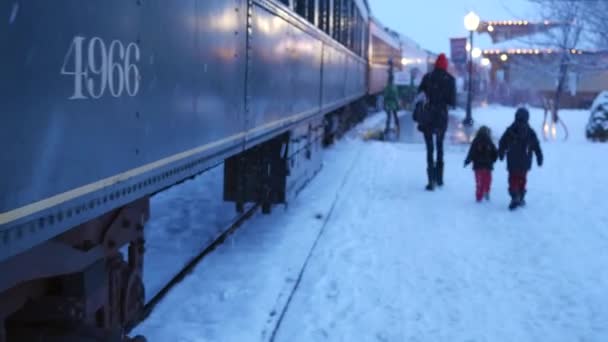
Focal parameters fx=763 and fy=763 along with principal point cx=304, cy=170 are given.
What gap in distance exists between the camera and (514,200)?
30.4 ft

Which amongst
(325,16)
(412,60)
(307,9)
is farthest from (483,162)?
(412,60)

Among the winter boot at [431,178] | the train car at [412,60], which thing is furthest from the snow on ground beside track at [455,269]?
the train car at [412,60]

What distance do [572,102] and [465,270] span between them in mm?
41344

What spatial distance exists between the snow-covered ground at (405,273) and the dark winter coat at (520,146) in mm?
551

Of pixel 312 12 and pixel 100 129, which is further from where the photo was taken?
pixel 312 12

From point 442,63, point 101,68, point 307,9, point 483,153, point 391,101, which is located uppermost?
point 307,9

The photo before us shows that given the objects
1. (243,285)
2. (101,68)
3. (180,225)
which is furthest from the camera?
(180,225)

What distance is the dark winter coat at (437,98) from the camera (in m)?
10.6

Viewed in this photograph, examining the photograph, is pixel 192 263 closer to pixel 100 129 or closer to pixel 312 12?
pixel 312 12

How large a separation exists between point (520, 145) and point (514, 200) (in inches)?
27.1

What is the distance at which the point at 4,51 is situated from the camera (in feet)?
7.00

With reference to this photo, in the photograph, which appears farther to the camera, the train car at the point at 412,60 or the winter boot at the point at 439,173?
the train car at the point at 412,60

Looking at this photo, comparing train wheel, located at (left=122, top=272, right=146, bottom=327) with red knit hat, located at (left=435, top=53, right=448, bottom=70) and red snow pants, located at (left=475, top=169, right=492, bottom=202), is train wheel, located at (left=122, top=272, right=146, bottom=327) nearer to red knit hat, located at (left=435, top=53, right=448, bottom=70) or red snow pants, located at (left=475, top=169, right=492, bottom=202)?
red snow pants, located at (left=475, top=169, right=492, bottom=202)

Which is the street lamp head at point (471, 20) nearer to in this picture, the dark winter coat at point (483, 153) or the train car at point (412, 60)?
the dark winter coat at point (483, 153)
